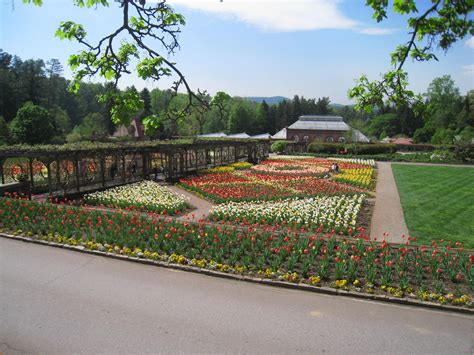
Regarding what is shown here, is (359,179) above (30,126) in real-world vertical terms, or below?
below

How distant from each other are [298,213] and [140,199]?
7.13 meters

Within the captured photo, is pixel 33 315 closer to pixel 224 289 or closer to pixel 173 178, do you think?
pixel 224 289

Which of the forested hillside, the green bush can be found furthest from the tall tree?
the green bush

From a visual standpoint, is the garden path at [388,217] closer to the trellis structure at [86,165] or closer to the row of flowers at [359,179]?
the row of flowers at [359,179]

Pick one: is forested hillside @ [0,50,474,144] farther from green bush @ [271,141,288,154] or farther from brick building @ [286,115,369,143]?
green bush @ [271,141,288,154]

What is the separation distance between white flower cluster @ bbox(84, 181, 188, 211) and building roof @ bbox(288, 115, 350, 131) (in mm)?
52015

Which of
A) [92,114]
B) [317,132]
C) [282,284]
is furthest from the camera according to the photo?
[317,132]

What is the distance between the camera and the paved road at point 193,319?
538 cm

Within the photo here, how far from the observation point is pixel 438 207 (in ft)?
54.6

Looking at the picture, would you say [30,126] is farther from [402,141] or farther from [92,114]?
[402,141]

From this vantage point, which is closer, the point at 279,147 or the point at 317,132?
the point at 279,147

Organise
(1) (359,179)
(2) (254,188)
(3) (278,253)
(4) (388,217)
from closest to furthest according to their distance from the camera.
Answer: (3) (278,253), (4) (388,217), (2) (254,188), (1) (359,179)

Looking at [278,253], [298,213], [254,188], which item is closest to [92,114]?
[254,188]

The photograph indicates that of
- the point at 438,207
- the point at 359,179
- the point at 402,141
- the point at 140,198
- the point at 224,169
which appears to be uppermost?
the point at 402,141
